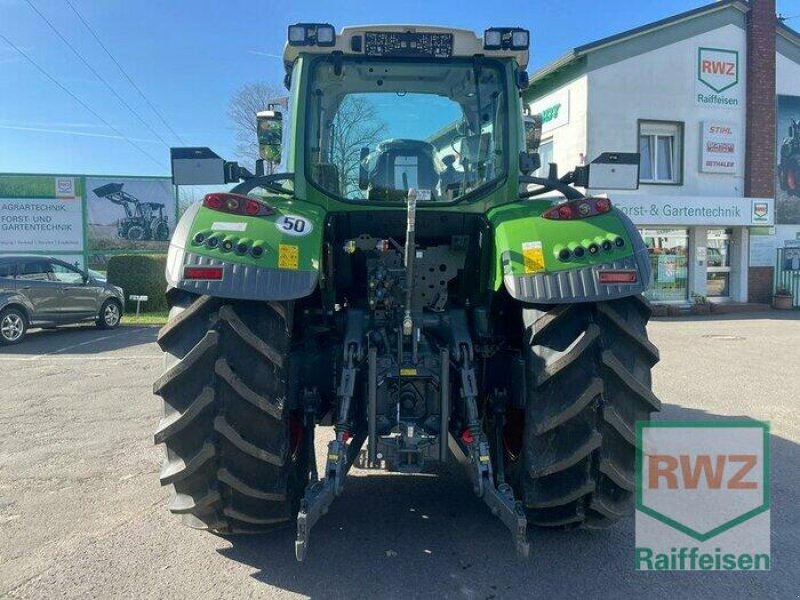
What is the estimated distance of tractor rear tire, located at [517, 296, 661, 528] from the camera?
107 inches

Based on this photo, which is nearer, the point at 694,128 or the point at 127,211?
the point at 694,128

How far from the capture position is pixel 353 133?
372 centimetres

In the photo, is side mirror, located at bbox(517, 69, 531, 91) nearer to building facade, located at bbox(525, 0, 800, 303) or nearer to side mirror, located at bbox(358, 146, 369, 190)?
side mirror, located at bbox(358, 146, 369, 190)

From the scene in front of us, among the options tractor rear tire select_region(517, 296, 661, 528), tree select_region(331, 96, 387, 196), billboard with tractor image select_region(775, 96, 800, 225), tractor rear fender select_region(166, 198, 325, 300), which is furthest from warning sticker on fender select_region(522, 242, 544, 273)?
billboard with tractor image select_region(775, 96, 800, 225)

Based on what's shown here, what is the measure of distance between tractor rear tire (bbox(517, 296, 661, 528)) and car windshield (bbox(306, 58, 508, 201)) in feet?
3.85

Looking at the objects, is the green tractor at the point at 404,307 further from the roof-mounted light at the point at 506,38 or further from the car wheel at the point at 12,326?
the car wheel at the point at 12,326

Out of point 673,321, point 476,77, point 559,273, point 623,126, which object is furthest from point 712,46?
point 559,273

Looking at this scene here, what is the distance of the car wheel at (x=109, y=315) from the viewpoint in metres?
14.0

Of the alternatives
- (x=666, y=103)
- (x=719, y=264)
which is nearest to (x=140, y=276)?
(x=666, y=103)

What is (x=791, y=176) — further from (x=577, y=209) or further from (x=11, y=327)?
(x=11, y=327)

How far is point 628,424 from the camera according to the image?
2785mm

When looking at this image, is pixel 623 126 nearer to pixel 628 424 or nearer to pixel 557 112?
pixel 557 112

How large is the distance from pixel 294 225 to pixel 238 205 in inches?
12.5

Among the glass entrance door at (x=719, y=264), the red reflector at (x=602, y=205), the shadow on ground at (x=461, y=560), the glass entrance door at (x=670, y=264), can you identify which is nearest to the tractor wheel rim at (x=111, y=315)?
the shadow on ground at (x=461, y=560)
